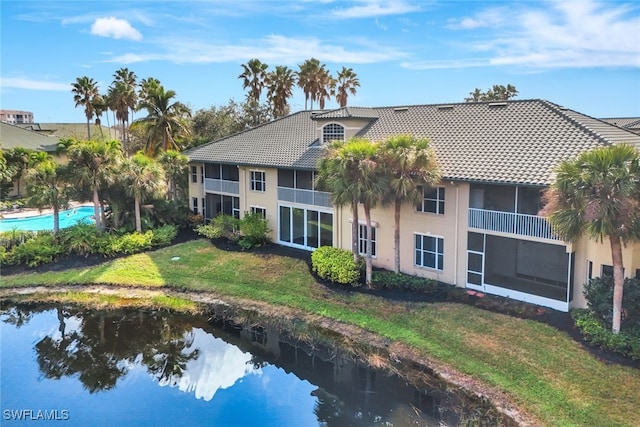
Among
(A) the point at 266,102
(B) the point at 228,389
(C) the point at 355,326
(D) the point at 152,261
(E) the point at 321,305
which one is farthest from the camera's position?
(A) the point at 266,102

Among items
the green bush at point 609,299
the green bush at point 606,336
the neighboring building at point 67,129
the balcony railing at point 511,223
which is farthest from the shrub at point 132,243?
the neighboring building at point 67,129

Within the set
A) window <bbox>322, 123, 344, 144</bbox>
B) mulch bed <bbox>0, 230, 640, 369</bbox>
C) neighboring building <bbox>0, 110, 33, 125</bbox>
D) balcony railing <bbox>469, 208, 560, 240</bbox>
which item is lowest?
mulch bed <bbox>0, 230, 640, 369</bbox>

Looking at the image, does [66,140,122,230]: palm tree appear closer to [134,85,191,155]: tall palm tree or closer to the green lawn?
the green lawn

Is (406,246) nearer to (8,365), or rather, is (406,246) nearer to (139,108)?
(8,365)

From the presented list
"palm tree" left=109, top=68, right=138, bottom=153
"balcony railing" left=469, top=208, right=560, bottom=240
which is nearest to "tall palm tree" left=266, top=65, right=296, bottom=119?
"palm tree" left=109, top=68, right=138, bottom=153

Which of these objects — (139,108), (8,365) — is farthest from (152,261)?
(139,108)

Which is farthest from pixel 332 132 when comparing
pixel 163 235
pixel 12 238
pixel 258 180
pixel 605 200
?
pixel 12 238

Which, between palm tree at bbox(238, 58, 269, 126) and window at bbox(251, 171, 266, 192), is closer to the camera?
window at bbox(251, 171, 266, 192)

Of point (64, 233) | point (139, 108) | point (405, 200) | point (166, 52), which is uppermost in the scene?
point (166, 52)
